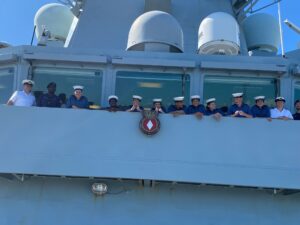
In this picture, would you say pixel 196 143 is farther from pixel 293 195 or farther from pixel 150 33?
pixel 150 33

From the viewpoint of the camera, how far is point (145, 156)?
17.2 ft

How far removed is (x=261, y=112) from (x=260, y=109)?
5 cm

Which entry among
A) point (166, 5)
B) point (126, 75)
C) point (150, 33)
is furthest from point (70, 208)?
point (166, 5)

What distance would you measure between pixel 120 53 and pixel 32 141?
1.87 meters

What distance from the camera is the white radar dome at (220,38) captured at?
23.4ft

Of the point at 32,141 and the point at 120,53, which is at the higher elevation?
the point at 120,53

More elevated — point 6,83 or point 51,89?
point 6,83

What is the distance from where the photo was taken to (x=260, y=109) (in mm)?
5949

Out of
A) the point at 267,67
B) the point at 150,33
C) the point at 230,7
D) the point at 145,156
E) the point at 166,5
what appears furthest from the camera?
the point at 230,7

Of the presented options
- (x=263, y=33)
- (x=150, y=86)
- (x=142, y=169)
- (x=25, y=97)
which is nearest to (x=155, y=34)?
(x=150, y=86)

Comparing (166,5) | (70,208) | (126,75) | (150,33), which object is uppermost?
(166,5)

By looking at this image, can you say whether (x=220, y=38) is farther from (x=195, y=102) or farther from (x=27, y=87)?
(x=27, y=87)

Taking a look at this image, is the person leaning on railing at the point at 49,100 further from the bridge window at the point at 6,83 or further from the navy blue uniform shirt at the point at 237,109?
the navy blue uniform shirt at the point at 237,109

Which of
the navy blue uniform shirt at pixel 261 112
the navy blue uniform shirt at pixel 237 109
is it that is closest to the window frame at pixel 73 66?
the navy blue uniform shirt at pixel 237 109
